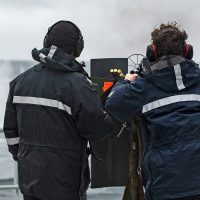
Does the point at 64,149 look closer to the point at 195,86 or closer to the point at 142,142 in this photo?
the point at 142,142

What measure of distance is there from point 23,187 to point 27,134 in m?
0.25

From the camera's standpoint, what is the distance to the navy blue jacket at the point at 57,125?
2381 millimetres

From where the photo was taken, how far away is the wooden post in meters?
2.65

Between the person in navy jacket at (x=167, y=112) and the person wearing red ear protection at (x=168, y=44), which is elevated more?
the person wearing red ear protection at (x=168, y=44)

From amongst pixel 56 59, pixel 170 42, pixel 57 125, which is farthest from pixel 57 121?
pixel 170 42

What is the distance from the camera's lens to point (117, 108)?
2285mm

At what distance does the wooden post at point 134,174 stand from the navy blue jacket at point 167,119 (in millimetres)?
346

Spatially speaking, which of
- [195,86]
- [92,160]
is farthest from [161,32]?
[92,160]

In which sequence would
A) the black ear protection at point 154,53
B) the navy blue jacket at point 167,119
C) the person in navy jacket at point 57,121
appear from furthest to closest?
the person in navy jacket at point 57,121, the black ear protection at point 154,53, the navy blue jacket at point 167,119

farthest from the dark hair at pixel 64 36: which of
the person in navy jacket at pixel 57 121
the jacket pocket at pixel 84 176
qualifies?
the jacket pocket at pixel 84 176

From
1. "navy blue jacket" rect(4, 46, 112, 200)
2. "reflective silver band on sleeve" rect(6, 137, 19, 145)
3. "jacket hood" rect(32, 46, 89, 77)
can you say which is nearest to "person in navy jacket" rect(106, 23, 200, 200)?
"navy blue jacket" rect(4, 46, 112, 200)

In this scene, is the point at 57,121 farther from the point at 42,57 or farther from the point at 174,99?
the point at 174,99

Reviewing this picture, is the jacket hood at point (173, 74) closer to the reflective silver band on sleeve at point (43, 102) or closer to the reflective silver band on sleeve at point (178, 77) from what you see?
the reflective silver band on sleeve at point (178, 77)

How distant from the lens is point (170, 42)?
226 centimetres
